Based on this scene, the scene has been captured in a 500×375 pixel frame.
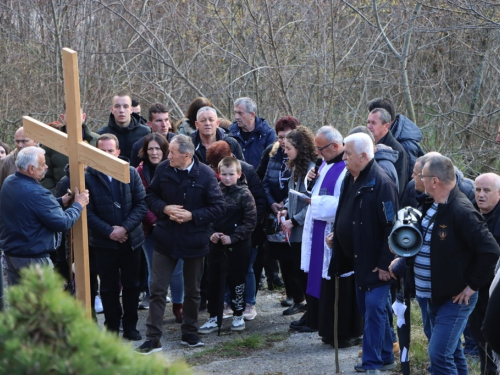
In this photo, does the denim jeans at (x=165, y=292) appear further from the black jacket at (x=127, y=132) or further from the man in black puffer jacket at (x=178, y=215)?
the black jacket at (x=127, y=132)

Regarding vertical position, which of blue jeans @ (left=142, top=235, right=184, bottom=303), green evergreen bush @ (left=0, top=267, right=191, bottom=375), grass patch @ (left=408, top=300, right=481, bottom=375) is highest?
green evergreen bush @ (left=0, top=267, right=191, bottom=375)

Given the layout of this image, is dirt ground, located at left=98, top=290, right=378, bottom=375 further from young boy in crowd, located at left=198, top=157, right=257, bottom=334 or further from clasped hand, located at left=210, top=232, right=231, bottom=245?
clasped hand, located at left=210, top=232, right=231, bottom=245

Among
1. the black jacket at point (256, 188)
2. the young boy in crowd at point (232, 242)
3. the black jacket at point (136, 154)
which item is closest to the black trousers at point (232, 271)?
the young boy in crowd at point (232, 242)

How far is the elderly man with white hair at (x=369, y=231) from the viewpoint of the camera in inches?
221

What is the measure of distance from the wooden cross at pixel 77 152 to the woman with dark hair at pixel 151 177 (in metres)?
1.75

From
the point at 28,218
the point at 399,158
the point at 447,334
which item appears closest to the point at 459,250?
the point at 447,334

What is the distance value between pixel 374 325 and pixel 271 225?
Answer: 89.2 inches

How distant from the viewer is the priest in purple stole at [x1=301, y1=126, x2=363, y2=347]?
647 cm

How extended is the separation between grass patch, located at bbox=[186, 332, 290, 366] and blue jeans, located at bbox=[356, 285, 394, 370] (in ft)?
Answer: 4.63

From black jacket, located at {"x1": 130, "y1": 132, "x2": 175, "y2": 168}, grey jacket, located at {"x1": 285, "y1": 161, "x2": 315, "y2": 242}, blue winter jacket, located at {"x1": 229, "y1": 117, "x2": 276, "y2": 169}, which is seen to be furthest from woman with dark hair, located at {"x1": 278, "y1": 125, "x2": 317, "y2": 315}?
black jacket, located at {"x1": 130, "y1": 132, "x2": 175, "y2": 168}

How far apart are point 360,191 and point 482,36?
233 inches

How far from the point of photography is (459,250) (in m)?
4.75

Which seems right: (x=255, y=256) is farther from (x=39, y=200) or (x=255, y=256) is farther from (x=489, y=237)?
(x=489, y=237)

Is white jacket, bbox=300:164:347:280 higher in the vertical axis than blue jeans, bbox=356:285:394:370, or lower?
higher
